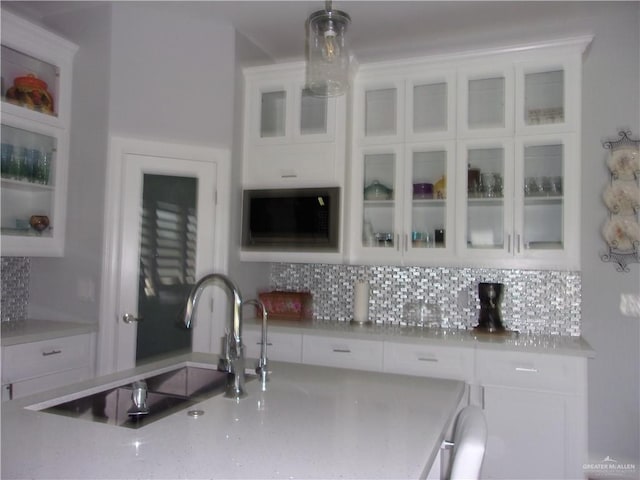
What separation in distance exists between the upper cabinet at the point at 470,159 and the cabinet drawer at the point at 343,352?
55 centimetres

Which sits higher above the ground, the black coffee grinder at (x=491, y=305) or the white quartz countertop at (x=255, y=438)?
the black coffee grinder at (x=491, y=305)

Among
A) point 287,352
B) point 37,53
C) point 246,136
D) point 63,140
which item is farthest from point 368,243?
point 37,53

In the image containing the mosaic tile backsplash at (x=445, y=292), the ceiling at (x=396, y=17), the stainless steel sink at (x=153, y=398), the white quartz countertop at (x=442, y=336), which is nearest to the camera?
the stainless steel sink at (x=153, y=398)

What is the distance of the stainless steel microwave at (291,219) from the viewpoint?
2977mm

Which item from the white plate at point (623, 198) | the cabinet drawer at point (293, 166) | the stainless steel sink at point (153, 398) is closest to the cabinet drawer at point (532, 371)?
the white plate at point (623, 198)

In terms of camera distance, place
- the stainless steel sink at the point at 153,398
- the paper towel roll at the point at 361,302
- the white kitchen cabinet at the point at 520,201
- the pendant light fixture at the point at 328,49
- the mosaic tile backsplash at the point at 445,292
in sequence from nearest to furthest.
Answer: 1. the stainless steel sink at the point at 153,398
2. the pendant light fixture at the point at 328,49
3. the white kitchen cabinet at the point at 520,201
4. the mosaic tile backsplash at the point at 445,292
5. the paper towel roll at the point at 361,302

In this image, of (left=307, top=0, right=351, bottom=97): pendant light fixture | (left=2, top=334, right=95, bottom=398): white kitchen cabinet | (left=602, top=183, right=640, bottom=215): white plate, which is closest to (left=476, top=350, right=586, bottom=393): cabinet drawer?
(left=602, top=183, right=640, bottom=215): white plate

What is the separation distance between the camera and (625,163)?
2.78 metres

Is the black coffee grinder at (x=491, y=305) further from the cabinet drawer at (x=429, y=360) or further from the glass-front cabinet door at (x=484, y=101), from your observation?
the glass-front cabinet door at (x=484, y=101)

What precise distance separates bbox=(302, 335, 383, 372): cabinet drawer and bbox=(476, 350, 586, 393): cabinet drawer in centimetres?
56

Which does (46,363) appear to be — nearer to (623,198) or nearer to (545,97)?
(545,97)

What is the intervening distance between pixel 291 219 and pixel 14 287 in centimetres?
178

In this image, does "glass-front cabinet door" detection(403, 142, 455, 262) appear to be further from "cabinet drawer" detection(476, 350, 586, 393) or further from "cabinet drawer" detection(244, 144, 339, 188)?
"cabinet drawer" detection(476, 350, 586, 393)

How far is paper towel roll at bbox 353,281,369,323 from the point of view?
10.3ft
